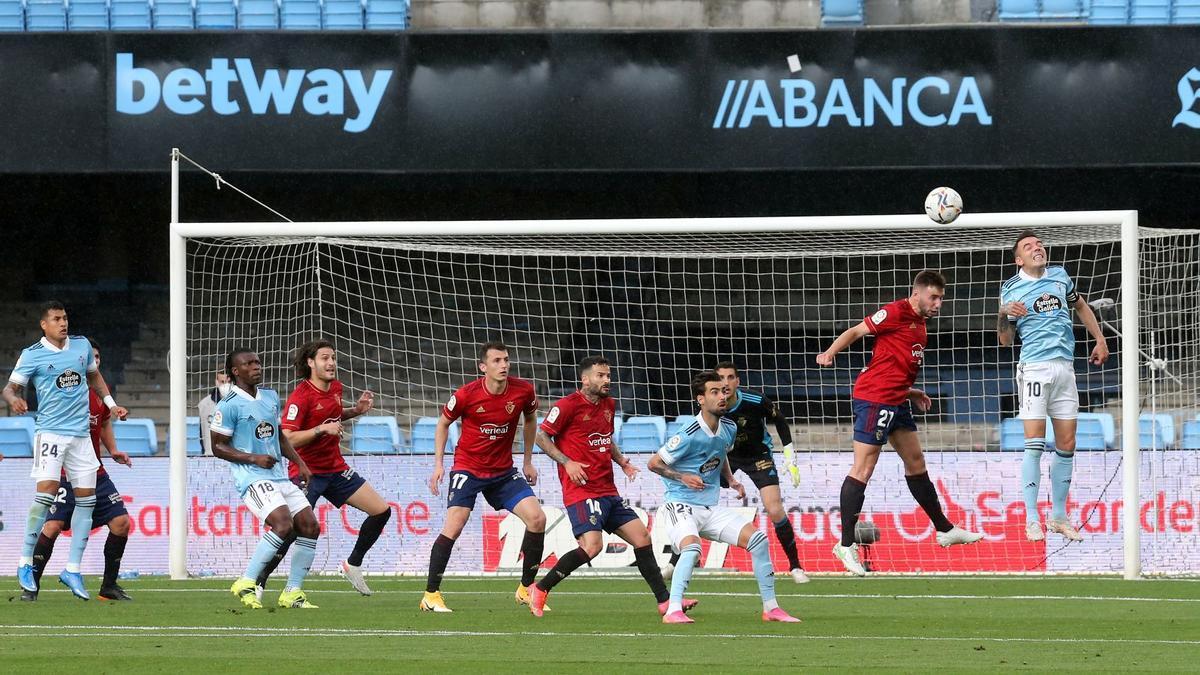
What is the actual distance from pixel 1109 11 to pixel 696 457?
10.9 metres

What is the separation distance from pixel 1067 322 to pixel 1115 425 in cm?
659

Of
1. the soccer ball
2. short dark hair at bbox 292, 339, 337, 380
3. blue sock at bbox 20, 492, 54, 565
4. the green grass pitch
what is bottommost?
the green grass pitch

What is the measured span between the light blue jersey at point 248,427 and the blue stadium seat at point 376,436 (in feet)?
15.1

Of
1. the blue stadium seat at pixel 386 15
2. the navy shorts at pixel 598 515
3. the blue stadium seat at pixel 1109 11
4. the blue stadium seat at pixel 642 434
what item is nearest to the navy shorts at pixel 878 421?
the navy shorts at pixel 598 515

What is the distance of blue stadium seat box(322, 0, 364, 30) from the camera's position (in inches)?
749

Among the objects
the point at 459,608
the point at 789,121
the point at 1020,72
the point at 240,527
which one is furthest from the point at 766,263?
the point at 459,608

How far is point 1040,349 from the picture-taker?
475 inches

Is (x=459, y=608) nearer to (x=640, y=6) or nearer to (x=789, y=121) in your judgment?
(x=789, y=121)

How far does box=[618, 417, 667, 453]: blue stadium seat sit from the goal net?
4 centimetres

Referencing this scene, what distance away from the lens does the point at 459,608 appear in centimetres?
1134

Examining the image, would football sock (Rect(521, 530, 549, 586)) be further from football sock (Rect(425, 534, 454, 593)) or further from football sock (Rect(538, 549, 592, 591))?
football sock (Rect(538, 549, 592, 591))

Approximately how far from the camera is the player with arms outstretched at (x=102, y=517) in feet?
39.4

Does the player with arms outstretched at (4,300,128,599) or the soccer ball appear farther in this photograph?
the soccer ball

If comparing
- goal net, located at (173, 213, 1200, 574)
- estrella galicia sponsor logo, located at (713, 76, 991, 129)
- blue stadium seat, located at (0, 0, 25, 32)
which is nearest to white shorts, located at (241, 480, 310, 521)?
goal net, located at (173, 213, 1200, 574)
